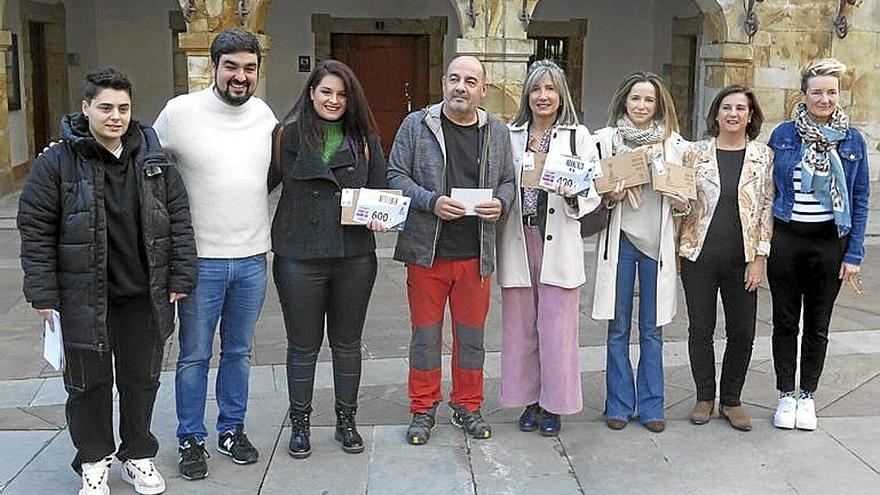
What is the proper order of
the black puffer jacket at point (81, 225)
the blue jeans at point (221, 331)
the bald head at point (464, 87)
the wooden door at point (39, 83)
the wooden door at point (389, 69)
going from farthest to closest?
1. the wooden door at point (389, 69)
2. the wooden door at point (39, 83)
3. the bald head at point (464, 87)
4. the blue jeans at point (221, 331)
5. the black puffer jacket at point (81, 225)

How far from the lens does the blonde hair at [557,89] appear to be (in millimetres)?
3996

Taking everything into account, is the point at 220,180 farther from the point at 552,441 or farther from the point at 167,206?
the point at 552,441

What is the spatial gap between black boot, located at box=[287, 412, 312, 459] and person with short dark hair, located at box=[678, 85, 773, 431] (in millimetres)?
1821

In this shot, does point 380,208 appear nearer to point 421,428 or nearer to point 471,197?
point 471,197

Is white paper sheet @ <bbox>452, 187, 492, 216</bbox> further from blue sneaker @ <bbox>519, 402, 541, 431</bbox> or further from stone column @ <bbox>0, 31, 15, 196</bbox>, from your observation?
stone column @ <bbox>0, 31, 15, 196</bbox>

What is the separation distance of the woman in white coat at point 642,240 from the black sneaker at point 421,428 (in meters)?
0.86

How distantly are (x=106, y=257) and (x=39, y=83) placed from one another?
38.1 ft

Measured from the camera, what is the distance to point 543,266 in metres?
4.12

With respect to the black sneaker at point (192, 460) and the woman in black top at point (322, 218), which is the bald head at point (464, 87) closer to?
the woman in black top at point (322, 218)

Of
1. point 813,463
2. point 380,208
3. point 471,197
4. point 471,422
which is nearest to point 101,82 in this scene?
point 380,208

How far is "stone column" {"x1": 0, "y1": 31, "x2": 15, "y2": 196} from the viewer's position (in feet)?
34.8

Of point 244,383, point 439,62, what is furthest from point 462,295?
point 439,62

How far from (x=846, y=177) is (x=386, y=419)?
2362mm

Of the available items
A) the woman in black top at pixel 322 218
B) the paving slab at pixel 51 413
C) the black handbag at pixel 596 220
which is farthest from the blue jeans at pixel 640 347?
the paving slab at pixel 51 413
